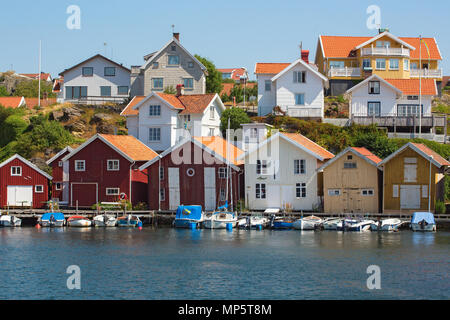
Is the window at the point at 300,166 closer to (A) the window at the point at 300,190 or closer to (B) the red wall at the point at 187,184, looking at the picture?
(A) the window at the point at 300,190

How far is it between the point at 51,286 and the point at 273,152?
1123 inches

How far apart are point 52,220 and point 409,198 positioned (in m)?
29.3

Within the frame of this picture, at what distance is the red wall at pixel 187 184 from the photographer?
6294 cm

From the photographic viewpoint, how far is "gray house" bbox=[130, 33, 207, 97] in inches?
3433

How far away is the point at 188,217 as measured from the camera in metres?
59.9

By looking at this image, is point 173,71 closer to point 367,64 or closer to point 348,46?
point 348,46

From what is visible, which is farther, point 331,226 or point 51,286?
point 331,226

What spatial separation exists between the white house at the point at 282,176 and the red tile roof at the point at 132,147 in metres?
10.5

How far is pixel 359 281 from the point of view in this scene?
38.5 m

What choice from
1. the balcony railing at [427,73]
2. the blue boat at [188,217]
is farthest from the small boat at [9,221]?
the balcony railing at [427,73]

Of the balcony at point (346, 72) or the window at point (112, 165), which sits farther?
the balcony at point (346, 72)
